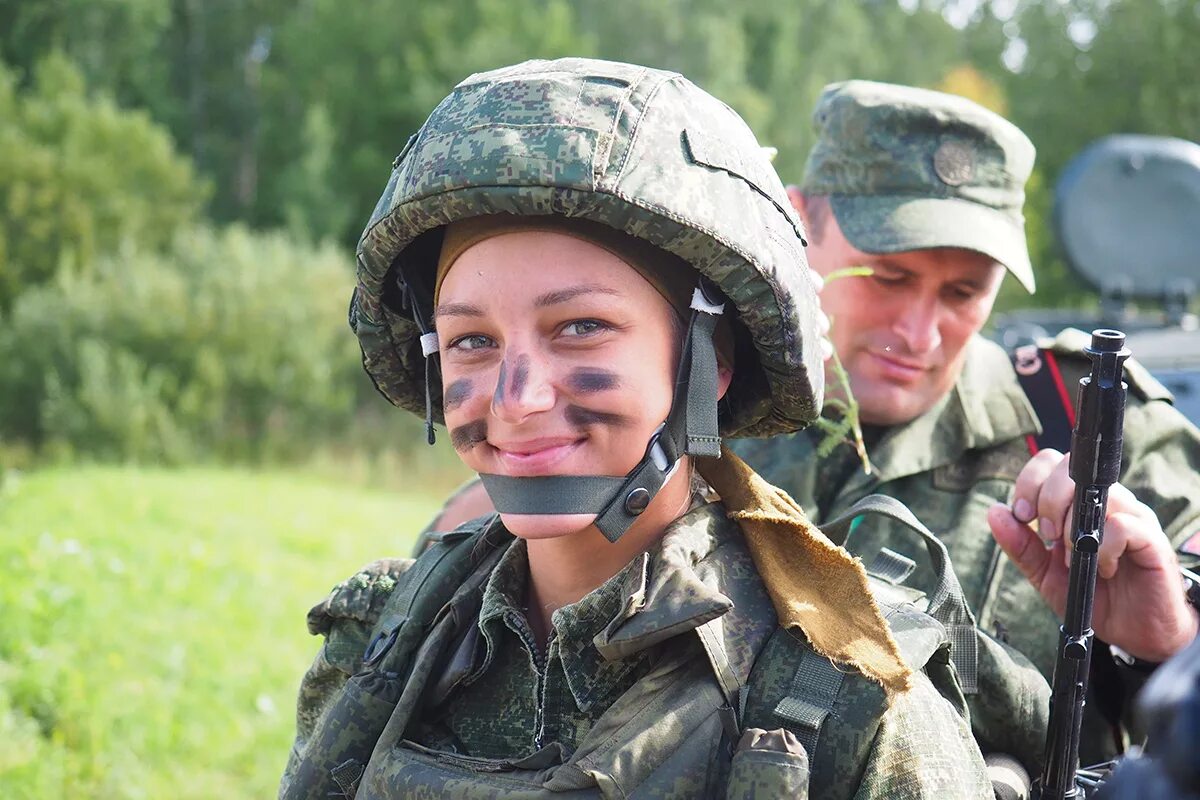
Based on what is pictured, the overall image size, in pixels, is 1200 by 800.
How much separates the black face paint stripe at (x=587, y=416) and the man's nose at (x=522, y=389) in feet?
0.14

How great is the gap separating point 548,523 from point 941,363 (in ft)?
6.00

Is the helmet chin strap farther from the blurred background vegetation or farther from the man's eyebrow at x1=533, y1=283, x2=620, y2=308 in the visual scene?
the blurred background vegetation

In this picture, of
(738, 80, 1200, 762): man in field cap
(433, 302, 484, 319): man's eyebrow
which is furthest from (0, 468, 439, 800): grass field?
(433, 302, 484, 319): man's eyebrow

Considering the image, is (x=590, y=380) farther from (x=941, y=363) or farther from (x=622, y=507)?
(x=941, y=363)

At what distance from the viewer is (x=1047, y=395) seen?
153 inches

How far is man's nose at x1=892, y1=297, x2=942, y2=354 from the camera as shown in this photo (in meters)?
3.73

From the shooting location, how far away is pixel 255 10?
4138cm

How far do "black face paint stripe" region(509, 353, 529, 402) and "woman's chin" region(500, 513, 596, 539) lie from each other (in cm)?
22

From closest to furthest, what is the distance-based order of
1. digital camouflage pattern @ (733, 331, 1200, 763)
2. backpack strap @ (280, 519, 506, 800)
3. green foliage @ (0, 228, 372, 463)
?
backpack strap @ (280, 519, 506, 800) → digital camouflage pattern @ (733, 331, 1200, 763) → green foliage @ (0, 228, 372, 463)

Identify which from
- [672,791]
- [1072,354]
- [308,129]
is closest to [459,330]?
[672,791]

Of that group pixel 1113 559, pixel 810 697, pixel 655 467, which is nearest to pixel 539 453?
pixel 655 467

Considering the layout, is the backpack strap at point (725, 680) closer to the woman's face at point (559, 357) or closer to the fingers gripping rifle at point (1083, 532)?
the woman's face at point (559, 357)

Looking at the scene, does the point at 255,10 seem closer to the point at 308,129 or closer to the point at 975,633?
the point at 308,129

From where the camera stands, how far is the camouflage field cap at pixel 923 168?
3807 millimetres
